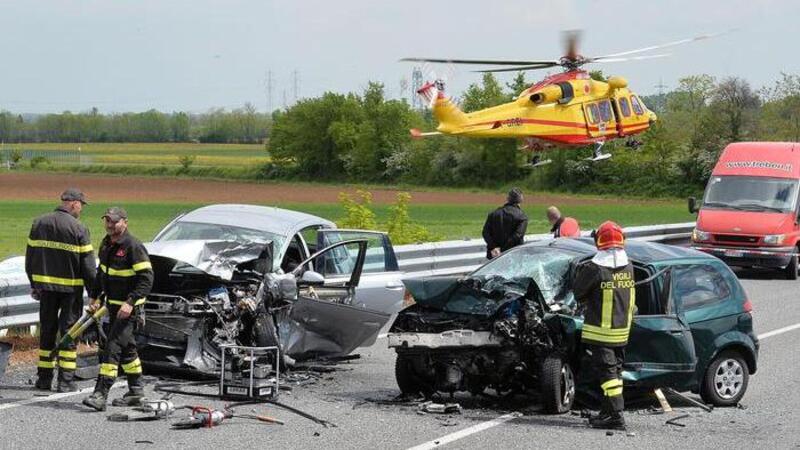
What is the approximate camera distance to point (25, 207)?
60312mm

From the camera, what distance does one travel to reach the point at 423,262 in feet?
63.9

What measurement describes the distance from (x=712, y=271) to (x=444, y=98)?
22058mm

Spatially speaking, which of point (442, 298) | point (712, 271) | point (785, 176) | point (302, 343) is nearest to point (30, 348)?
point (302, 343)

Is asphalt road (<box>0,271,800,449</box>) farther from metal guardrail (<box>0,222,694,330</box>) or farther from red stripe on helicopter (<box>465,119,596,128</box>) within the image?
red stripe on helicopter (<box>465,119,596,128</box>)

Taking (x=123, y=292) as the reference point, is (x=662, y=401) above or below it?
below

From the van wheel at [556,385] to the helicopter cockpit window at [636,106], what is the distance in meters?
22.9

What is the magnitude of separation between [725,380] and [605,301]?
Result: 182 centimetres

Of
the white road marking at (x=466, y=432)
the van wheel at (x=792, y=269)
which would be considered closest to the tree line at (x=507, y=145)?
the van wheel at (x=792, y=269)

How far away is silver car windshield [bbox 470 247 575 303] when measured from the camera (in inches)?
418

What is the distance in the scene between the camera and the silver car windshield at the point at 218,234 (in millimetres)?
12625

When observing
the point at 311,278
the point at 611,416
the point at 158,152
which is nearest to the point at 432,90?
the point at 311,278

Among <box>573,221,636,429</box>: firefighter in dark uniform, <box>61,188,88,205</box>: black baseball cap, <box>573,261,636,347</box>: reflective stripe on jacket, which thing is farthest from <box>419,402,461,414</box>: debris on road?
<box>61,188,88,205</box>: black baseball cap

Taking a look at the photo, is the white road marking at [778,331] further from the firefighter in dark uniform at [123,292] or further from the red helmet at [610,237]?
the firefighter in dark uniform at [123,292]

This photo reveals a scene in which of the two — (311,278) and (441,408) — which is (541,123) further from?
(441,408)
